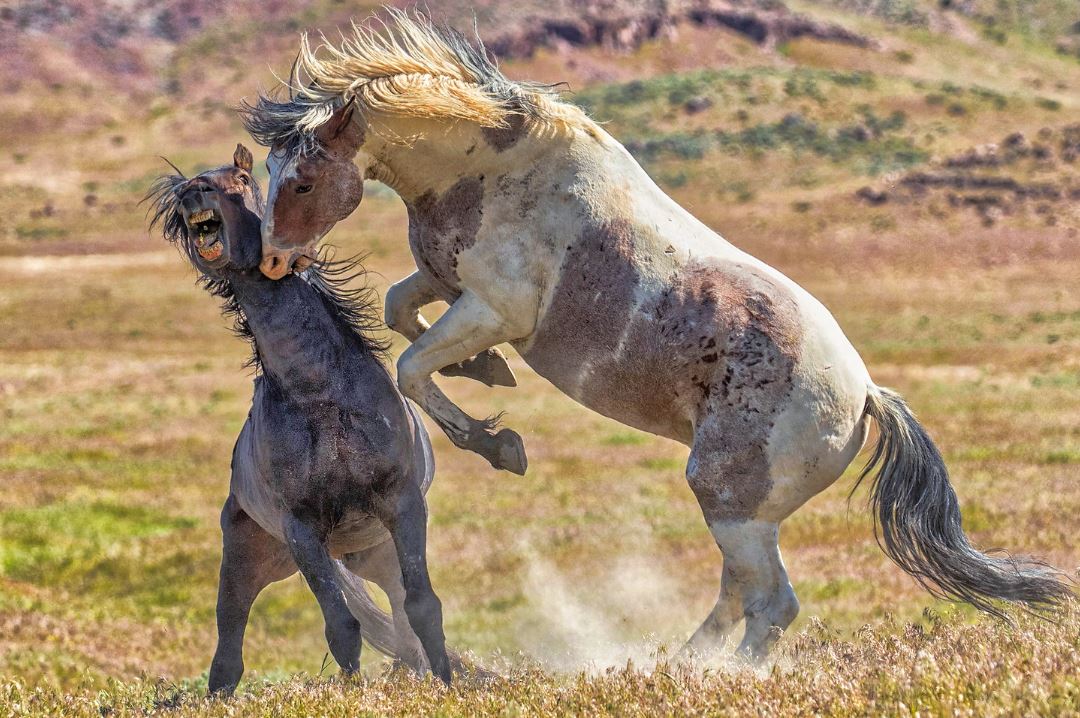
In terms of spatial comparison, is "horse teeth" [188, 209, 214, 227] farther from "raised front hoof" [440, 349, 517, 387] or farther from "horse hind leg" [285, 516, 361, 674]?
"raised front hoof" [440, 349, 517, 387]

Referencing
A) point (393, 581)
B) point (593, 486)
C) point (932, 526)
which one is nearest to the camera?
point (932, 526)

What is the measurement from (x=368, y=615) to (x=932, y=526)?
13.1 ft

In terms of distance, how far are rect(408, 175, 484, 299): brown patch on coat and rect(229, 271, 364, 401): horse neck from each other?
74 centimetres

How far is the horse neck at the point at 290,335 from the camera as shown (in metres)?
7.64

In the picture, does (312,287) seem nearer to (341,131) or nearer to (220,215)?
(220,215)

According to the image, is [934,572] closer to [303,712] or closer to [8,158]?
[303,712]

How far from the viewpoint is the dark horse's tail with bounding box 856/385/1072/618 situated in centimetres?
789

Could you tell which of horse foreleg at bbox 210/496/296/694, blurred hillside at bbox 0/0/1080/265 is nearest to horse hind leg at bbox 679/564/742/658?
horse foreleg at bbox 210/496/296/694

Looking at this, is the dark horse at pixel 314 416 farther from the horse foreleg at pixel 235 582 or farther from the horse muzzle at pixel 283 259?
the horse foreleg at pixel 235 582

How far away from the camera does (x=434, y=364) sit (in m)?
7.77

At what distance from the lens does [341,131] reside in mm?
7527

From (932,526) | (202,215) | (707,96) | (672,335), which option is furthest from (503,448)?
(707,96)

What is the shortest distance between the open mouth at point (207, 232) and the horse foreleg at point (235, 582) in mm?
1872

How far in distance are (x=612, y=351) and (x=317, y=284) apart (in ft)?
6.20
